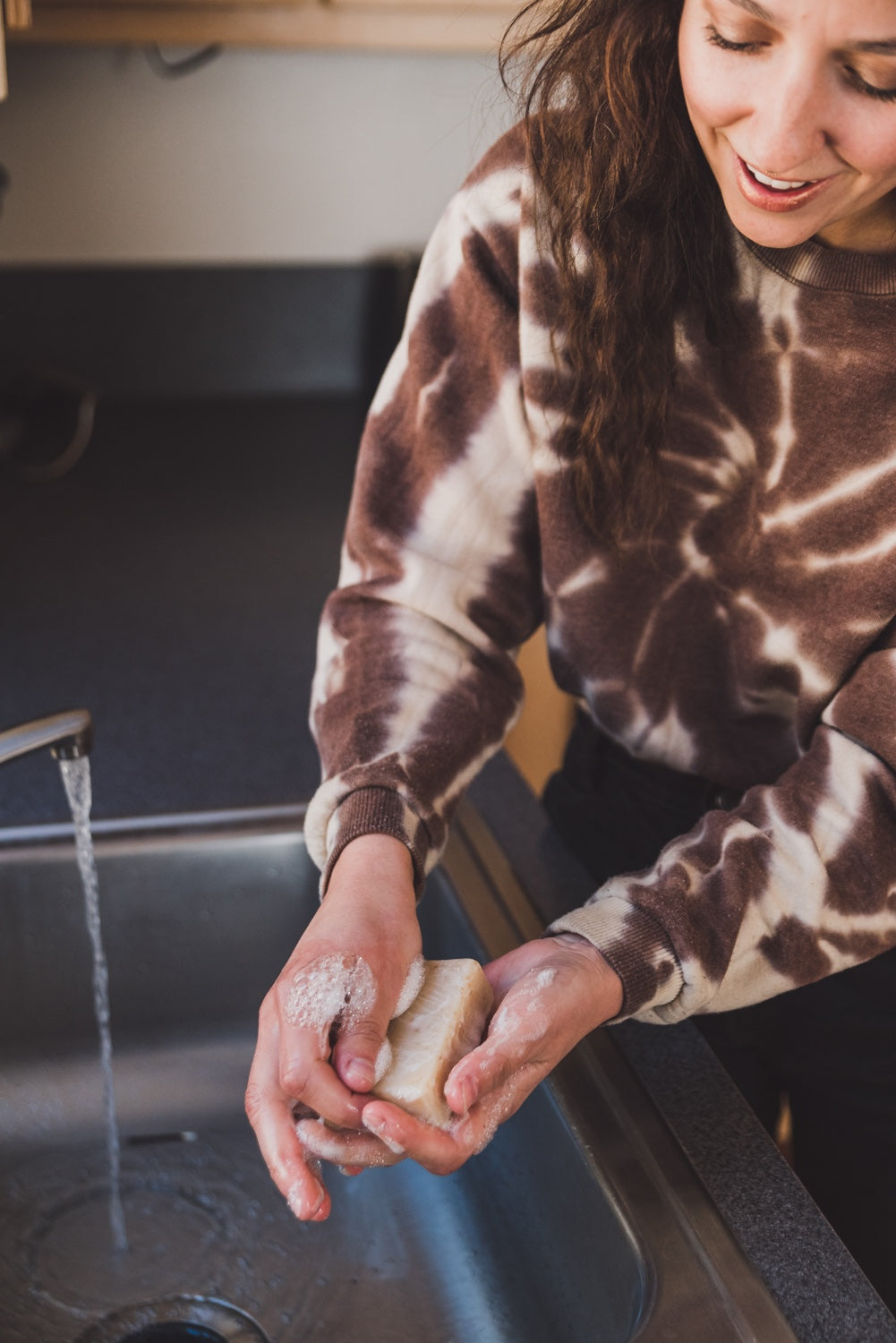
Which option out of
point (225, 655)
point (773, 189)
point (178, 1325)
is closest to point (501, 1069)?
point (178, 1325)

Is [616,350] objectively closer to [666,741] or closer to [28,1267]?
[666,741]

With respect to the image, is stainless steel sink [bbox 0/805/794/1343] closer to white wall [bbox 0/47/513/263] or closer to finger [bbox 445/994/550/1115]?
finger [bbox 445/994/550/1115]

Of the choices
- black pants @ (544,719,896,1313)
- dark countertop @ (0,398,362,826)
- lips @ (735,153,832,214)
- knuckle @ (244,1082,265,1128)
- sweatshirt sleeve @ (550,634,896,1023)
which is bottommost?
dark countertop @ (0,398,362,826)

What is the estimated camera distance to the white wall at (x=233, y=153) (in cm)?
191

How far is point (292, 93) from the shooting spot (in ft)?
6.57

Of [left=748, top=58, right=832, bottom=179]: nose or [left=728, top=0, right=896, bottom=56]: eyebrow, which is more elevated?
[left=728, top=0, right=896, bottom=56]: eyebrow

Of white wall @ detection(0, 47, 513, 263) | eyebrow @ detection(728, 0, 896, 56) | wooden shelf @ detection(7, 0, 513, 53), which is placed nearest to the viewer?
eyebrow @ detection(728, 0, 896, 56)

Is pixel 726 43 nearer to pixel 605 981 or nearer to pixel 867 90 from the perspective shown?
pixel 867 90

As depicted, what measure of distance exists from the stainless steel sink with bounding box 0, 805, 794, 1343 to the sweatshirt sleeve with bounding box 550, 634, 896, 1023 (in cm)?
10

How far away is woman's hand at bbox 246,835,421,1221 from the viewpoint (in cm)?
65

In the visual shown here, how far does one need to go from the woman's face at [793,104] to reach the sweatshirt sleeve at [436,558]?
0.17 m

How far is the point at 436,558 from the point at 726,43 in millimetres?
337

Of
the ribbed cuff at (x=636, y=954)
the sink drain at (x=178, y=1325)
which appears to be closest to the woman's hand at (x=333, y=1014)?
the ribbed cuff at (x=636, y=954)

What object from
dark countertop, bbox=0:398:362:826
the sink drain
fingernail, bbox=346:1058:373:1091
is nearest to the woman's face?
fingernail, bbox=346:1058:373:1091
